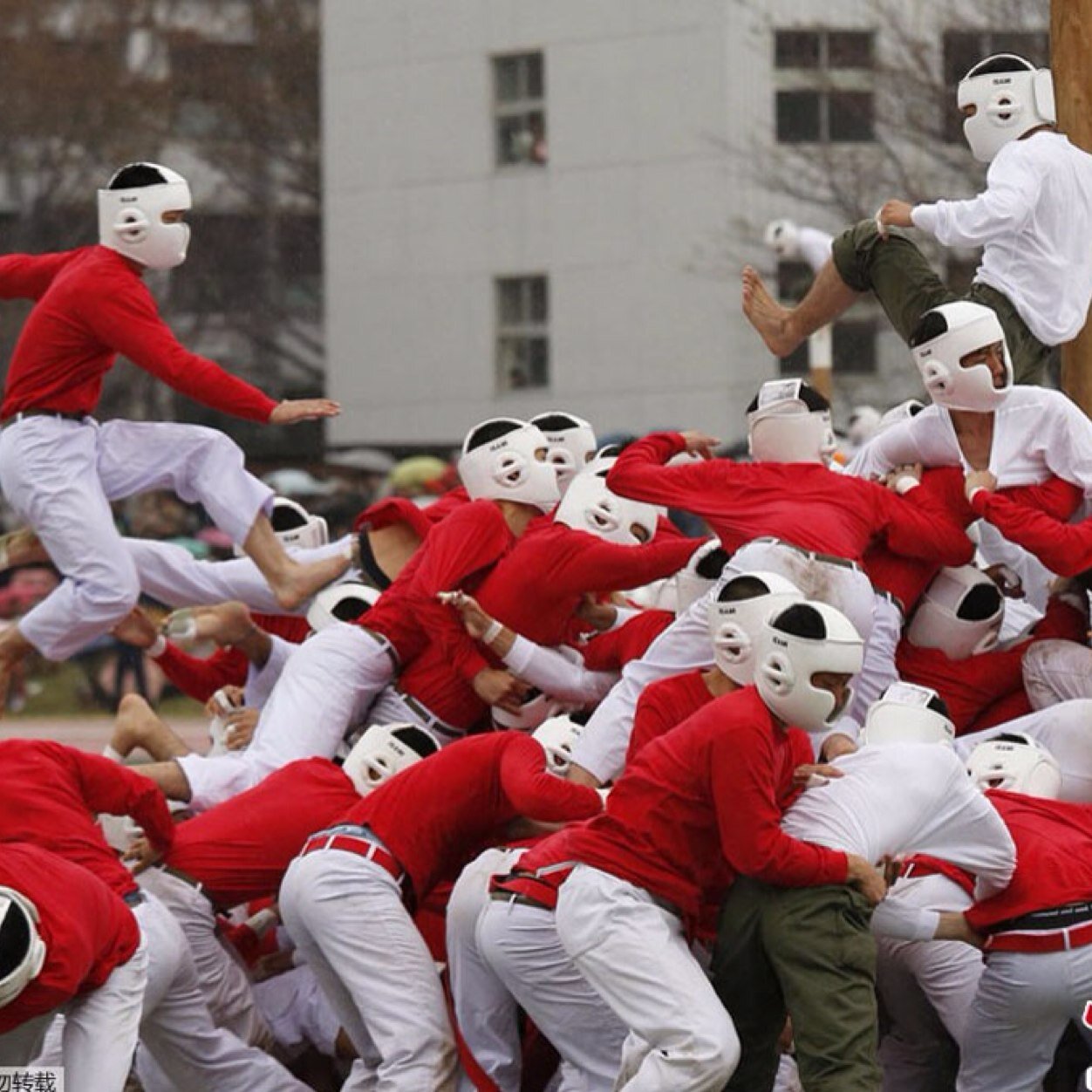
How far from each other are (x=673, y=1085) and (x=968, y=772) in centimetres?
169

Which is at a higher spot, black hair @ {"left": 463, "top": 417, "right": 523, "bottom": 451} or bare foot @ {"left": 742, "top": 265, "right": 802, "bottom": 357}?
bare foot @ {"left": 742, "top": 265, "right": 802, "bottom": 357}

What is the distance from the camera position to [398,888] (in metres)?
9.20

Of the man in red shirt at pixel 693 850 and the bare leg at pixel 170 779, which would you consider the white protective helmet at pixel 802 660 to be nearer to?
the man in red shirt at pixel 693 850

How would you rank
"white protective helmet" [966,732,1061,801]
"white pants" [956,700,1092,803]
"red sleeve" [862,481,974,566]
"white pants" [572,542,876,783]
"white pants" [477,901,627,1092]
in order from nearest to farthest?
"white pants" [477,901,627,1092]
"white protective helmet" [966,732,1061,801]
"white pants" [572,542,876,783]
"white pants" [956,700,1092,803]
"red sleeve" [862,481,974,566]

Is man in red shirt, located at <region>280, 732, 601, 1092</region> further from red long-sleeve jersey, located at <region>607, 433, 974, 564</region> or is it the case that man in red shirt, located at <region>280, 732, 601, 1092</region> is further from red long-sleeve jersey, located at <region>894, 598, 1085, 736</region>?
red long-sleeve jersey, located at <region>894, 598, 1085, 736</region>

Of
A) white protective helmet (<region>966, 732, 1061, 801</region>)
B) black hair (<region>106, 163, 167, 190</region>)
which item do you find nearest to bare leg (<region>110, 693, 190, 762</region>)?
black hair (<region>106, 163, 167, 190</region>)

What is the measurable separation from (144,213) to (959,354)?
344 cm

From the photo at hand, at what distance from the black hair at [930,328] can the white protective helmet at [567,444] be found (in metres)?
1.85

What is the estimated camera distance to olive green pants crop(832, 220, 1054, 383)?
33.7ft

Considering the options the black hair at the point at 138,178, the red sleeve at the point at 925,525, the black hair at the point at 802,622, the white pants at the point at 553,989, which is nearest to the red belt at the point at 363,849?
the white pants at the point at 553,989

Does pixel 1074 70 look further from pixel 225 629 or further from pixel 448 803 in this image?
pixel 225 629

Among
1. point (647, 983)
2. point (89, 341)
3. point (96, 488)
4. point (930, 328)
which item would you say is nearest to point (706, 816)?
point (647, 983)

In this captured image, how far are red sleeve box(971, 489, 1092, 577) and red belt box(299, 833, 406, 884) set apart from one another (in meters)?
2.29

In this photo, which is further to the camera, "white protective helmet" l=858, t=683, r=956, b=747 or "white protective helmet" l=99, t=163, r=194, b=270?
→ "white protective helmet" l=99, t=163, r=194, b=270
